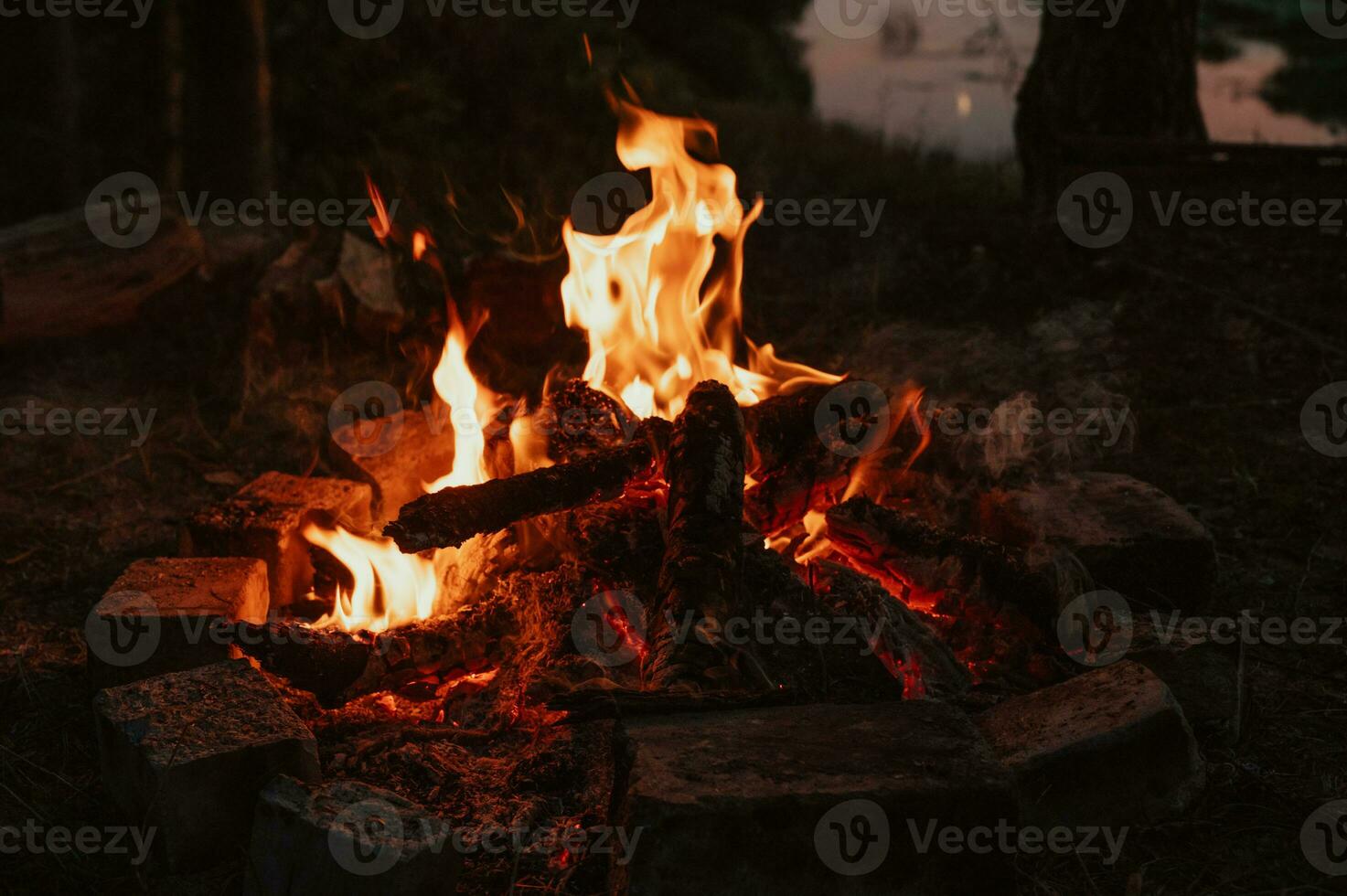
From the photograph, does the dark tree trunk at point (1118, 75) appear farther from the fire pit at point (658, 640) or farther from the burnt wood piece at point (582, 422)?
the burnt wood piece at point (582, 422)

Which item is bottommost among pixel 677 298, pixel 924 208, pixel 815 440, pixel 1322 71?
pixel 815 440

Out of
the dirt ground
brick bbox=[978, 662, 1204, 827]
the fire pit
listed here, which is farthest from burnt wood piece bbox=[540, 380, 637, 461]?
brick bbox=[978, 662, 1204, 827]

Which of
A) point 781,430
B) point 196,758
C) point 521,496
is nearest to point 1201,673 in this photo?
point 781,430

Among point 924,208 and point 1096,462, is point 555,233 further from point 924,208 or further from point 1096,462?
point 1096,462

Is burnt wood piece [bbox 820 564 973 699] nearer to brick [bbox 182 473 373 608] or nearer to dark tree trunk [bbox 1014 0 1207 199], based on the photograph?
brick [bbox 182 473 373 608]

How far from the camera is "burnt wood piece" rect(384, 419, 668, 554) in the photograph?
3.37m

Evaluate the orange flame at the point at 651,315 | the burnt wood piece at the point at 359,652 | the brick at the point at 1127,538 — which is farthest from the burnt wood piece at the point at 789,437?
the burnt wood piece at the point at 359,652

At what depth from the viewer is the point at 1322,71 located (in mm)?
15258

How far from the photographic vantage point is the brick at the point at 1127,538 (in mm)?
3742

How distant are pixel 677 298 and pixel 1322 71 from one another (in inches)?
571

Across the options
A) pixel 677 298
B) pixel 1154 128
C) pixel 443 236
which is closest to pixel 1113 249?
pixel 1154 128

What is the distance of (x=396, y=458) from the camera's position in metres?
4.50

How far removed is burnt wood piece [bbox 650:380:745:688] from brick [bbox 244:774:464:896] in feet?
2.39

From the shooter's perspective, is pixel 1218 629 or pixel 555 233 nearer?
pixel 1218 629
